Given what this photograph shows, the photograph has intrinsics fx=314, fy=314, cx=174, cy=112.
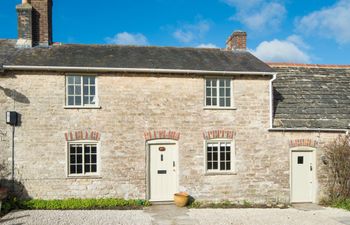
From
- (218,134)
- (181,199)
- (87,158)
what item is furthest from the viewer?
(218,134)

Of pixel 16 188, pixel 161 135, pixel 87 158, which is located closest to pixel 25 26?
pixel 87 158

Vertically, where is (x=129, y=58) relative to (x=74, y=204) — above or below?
above

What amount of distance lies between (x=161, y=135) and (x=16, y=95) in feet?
19.7

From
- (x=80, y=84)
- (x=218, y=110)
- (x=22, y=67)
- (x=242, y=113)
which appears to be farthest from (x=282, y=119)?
(x=22, y=67)

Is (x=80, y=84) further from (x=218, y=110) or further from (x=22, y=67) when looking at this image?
(x=218, y=110)

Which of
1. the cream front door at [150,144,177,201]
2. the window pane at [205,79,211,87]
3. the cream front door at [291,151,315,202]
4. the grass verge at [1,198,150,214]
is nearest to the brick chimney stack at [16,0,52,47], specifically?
the grass verge at [1,198,150,214]

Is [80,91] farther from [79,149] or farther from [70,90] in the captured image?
[79,149]

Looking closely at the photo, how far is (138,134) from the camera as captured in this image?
13102mm

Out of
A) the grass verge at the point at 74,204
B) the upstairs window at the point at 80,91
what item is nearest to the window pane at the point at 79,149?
the upstairs window at the point at 80,91

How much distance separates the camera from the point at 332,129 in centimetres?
1389

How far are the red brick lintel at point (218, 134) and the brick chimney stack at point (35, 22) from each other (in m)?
8.45

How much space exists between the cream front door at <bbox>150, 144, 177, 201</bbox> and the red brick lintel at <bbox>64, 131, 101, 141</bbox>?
2322 millimetres

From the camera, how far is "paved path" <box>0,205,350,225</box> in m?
10.6

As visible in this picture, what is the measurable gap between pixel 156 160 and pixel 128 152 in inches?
48.5
